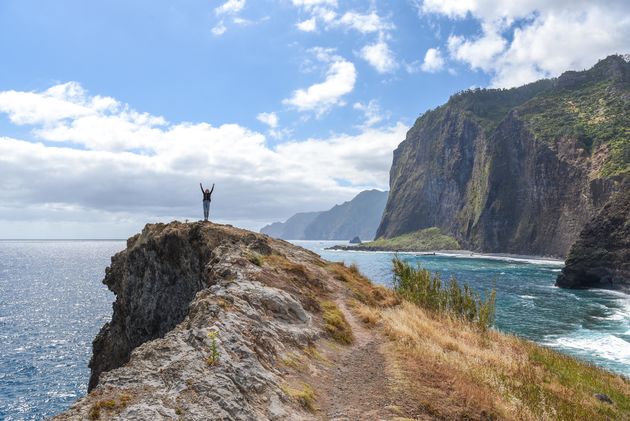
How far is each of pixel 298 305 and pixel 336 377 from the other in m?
4.47

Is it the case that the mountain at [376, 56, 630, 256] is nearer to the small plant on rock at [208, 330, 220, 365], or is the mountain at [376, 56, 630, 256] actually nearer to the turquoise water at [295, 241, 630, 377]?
the turquoise water at [295, 241, 630, 377]

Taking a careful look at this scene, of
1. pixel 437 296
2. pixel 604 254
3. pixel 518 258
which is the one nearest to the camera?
pixel 437 296

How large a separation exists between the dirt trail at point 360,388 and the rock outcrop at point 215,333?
3.15 ft

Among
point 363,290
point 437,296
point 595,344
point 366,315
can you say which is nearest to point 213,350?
point 366,315

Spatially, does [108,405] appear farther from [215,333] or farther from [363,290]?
[363,290]

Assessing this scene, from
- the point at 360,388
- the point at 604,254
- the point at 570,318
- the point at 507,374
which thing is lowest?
the point at 570,318

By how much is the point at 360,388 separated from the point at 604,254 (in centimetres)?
9465

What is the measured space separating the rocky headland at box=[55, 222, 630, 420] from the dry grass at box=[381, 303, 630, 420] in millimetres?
60

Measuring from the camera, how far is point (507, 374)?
13.2 m

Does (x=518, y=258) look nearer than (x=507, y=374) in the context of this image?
No

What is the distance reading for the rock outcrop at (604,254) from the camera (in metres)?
81.9

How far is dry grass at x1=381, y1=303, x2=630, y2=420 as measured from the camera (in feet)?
33.8

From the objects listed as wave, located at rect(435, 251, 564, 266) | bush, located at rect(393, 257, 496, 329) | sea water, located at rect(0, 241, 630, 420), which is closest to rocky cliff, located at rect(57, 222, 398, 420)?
bush, located at rect(393, 257, 496, 329)

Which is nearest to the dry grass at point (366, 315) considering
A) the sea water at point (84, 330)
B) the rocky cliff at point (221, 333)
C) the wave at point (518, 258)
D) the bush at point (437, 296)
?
the rocky cliff at point (221, 333)
